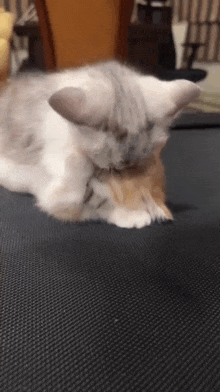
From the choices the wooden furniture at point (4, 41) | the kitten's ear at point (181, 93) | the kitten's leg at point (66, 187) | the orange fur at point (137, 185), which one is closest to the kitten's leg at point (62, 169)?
the kitten's leg at point (66, 187)

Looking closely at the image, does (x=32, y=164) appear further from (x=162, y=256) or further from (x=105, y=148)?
(x=162, y=256)

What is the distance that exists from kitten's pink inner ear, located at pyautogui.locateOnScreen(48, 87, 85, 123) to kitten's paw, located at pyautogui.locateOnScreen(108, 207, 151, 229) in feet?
1.30

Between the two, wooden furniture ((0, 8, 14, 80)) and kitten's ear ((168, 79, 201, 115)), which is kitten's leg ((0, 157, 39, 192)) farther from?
wooden furniture ((0, 8, 14, 80))

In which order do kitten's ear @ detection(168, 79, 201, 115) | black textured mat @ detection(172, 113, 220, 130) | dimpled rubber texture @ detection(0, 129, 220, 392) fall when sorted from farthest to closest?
1. black textured mat @ detection(172, 113, 220, 130)
2. kitten's ear @ detection(168, 79, 201, 115)
3. dimpled rubber texture @ detection(0, 129, 220, 392)

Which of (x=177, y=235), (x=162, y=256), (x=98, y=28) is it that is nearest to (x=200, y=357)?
(x=162, y=256)

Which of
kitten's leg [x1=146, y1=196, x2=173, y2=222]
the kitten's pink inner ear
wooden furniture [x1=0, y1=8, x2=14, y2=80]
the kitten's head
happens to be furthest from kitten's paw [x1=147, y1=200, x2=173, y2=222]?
wooden furniture [x1=0, y1=8, x2=14, y2=80]

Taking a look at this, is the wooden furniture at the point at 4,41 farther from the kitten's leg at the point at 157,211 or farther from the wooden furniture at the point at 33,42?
the kitten's leg at the point at 157,211

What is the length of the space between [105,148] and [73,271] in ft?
A: 1.32

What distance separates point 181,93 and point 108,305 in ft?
2.40

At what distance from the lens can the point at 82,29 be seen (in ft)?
9.06

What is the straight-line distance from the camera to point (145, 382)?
2.27ft

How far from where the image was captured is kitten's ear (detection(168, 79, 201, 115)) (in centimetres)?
117

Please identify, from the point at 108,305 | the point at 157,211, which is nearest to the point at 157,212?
the point at 157,211

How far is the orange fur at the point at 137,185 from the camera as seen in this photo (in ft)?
3.98
